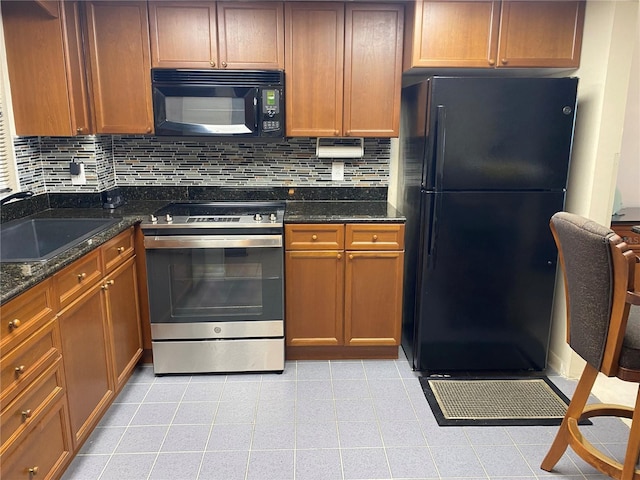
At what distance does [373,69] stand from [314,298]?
1.37 m

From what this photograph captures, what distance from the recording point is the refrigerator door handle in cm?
239

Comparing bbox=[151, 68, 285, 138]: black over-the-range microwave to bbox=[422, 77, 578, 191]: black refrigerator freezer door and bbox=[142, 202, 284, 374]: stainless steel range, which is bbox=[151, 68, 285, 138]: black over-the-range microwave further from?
bbox=[422, 77, 578, 191]: black refrigerator freezer door

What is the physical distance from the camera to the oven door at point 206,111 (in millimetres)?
2695

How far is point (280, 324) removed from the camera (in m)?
2.70

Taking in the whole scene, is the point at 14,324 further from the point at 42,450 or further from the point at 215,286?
the point at 215,286

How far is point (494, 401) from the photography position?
2455mm

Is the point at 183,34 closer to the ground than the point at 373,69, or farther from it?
farther from it

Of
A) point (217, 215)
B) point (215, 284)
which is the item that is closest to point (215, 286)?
point (215, 284)

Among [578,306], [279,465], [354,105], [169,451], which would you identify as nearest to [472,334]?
[578,306]

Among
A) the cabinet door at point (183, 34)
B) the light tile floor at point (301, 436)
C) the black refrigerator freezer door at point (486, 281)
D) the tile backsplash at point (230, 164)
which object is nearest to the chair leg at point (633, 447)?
the light tile floor at point (301, 436)

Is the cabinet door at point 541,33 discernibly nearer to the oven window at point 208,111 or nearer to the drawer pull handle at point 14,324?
the oven window at point 208,111

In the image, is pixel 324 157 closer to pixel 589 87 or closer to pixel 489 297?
pixel 489 297

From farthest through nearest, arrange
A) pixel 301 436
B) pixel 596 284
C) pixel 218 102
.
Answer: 1. pixel 218 102
2. pixel 301 436
3. pixel 596 284

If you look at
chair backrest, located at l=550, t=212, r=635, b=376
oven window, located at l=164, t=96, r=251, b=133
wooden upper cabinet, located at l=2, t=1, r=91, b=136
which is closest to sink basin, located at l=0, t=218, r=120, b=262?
wooden upper cabinet, located at l=2, t=1, r=91, b=136
